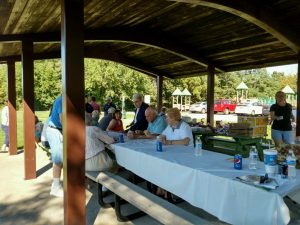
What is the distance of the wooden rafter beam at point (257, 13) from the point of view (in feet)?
15.8

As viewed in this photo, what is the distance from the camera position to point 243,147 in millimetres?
4824

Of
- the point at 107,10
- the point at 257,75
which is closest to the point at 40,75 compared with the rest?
the point at 107,10

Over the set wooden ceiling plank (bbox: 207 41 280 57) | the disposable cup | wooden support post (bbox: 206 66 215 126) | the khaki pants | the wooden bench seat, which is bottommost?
the wooden bench seat

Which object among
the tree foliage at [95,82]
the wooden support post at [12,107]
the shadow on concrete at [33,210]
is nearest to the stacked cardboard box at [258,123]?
the wooden support post at [12,107]

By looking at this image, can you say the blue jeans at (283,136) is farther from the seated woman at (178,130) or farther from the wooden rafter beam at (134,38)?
the wooden rafter beam at (134,38)

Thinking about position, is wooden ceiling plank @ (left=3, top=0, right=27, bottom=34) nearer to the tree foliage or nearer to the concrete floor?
the concrete floor

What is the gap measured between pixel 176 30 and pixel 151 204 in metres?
5.18

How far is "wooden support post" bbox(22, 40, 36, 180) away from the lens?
21.1 ft

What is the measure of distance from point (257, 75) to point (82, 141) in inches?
2518

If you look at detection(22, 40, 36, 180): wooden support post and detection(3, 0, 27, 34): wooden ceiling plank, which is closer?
detection(3, 0, 27, 34): wooden ceiling plank

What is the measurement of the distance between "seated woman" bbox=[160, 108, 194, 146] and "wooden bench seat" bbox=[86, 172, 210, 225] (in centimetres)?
105

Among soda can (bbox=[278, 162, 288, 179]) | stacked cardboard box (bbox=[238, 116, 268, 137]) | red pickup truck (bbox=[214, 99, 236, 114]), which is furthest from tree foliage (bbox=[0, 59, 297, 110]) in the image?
soda can (bbox=[278, 162, 288, 179])

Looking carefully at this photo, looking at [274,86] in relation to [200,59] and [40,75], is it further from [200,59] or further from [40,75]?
[200,59]

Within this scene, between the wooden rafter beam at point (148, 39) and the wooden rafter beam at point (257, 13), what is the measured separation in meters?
3.04
